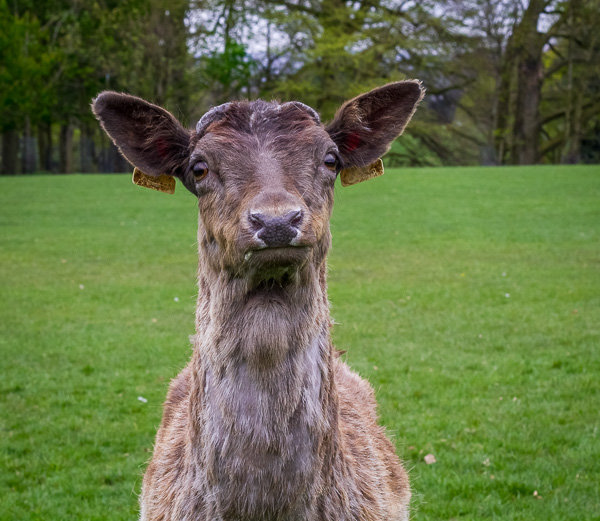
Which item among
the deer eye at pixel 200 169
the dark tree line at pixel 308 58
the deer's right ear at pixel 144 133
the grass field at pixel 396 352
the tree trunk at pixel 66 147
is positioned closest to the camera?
the deer eye at pixel 200 169

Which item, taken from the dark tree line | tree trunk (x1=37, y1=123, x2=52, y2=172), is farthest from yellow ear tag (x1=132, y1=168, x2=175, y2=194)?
tree trunk (x1=37, y1=123, x2=52, y2=172)

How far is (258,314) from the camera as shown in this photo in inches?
120

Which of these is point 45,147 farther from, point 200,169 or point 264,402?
point 264,402

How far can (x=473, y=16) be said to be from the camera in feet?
149

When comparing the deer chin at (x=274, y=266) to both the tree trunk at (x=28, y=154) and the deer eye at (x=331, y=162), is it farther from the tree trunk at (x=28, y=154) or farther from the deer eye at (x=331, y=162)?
the tree trunk at (x=28, y=154)

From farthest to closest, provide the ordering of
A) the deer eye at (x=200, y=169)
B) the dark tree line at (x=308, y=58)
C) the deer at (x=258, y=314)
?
the dark tree line at (x=308, y=58) < the deer eye at (x=200, y=169) < the deer at (x=258, y=314)

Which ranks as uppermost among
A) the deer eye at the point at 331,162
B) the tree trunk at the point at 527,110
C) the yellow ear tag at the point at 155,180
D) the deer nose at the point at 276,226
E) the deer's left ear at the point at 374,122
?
the tree trunk at the point at 527,110

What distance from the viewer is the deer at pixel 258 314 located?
3.00m

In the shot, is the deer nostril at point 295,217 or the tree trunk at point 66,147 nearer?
the deer nostril at point 295,217

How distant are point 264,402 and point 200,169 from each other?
105cm

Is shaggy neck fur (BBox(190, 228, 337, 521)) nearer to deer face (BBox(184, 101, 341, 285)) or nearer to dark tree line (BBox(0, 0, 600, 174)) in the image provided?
deer face (BBox(184, 101, 341, 285))

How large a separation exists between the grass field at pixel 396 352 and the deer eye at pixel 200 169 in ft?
11.6

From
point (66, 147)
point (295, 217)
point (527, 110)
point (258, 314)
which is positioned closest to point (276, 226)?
point (295, 217)

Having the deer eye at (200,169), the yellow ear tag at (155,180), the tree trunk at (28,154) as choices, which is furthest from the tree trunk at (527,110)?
the deer eye at (200,169)
